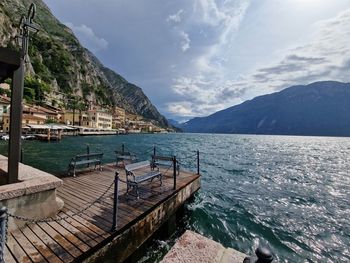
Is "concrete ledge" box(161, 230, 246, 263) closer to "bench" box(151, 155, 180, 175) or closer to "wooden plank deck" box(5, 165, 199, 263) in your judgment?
"wooden plank deck" box(5, 165, 199, 263)

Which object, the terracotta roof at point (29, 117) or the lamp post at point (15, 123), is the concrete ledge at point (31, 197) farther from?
the terracotta roof at point (29, 117)

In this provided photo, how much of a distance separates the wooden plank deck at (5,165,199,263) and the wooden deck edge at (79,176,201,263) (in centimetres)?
3

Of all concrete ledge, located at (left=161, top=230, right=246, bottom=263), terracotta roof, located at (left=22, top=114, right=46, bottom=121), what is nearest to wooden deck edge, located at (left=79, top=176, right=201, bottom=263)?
concrete ledge, located at (left=161, top=230, right=246, bottom=263)

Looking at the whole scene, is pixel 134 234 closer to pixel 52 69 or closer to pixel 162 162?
pixel 162 162

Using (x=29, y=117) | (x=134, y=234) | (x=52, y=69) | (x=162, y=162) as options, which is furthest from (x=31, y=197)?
(x=52, y=69)

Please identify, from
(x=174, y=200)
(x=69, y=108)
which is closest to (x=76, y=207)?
(x=174, y=200)

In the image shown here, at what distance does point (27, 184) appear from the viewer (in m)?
4.90

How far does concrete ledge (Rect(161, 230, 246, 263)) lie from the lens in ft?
9.98

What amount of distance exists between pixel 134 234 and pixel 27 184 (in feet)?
9.81

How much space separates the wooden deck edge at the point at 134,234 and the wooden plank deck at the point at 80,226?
3cm

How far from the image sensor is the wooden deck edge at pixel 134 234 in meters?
4.48

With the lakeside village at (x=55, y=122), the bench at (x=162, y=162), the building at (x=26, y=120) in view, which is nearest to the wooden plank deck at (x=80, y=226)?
the bench at (x=162, y=162)

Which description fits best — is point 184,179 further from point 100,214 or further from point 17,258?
point 17,258

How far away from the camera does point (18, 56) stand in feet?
16.3
